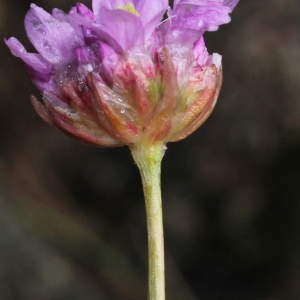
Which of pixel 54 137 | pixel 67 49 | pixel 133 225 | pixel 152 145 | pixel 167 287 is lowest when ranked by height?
pixel 167 287

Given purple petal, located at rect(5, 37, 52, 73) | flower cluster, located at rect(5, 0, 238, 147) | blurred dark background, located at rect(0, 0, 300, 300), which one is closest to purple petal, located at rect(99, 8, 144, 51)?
flower cluster, located at rect(5, 0, 238, 147)

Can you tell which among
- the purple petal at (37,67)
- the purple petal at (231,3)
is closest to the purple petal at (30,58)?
the purple petal at (37,67)

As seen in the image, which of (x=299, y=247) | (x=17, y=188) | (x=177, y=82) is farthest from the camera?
(x=17, y=188)

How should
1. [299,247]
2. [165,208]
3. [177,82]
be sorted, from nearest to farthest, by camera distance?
1. [177,82]
2. [299,247]
3. [165,208]

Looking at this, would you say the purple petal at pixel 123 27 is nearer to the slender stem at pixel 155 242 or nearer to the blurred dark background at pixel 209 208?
the slender stem at pixel 155 242

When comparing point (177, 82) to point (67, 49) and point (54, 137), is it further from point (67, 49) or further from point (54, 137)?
point (54, 137)

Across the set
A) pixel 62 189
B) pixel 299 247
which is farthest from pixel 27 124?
pixel 299 247

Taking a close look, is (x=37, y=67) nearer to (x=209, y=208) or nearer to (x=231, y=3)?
(x=231, y=3)
